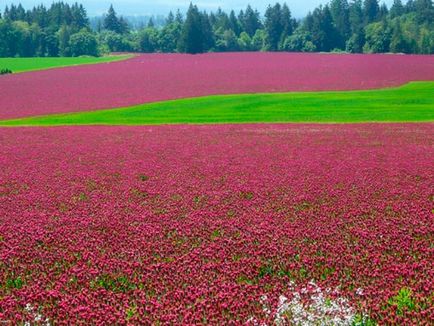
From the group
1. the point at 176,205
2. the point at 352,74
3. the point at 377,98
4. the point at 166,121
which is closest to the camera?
the point at 176,205

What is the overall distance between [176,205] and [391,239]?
14.7ft

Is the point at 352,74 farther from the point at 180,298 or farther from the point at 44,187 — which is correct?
the point at 180,298

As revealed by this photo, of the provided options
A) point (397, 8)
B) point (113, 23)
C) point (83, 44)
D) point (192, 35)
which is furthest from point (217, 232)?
point (397, 8)

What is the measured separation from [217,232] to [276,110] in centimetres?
2965

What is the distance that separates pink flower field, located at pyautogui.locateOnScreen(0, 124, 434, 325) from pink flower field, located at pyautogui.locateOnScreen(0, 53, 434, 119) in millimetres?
24759

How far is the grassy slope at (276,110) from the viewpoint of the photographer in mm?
34531

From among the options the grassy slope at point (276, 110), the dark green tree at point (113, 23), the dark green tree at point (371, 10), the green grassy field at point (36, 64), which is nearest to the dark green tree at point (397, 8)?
the dark green tree at point (371, 10)

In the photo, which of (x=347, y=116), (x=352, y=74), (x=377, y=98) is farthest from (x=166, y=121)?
(x=352, y=74)

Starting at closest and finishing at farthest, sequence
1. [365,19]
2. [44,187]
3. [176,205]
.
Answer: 1. [176,205]
2. [44,187]
3. [365,19]

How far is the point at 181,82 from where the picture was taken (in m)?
60.2

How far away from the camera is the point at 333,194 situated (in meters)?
12.6

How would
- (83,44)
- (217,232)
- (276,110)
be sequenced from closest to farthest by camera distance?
(217,232)
(276,110)
(83,44)

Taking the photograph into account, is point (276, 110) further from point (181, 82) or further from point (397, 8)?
point (397, 8)

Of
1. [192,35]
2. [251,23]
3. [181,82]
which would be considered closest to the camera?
[181,82]
